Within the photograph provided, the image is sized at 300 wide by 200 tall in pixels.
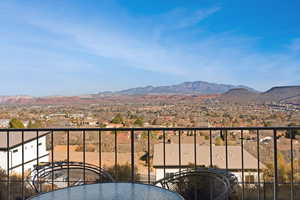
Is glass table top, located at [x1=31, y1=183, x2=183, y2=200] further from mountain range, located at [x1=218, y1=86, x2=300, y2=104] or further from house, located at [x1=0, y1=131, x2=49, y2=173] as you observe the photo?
mountain range, located at [x1=218, y1=86, x2=300, y2=104]

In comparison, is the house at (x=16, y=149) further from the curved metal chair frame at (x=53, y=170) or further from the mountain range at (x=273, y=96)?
the mountain range at (x=273, y=96)

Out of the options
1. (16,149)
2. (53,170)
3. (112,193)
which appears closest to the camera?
(112,193)

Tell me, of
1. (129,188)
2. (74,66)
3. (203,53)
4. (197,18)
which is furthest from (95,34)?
(129,188)

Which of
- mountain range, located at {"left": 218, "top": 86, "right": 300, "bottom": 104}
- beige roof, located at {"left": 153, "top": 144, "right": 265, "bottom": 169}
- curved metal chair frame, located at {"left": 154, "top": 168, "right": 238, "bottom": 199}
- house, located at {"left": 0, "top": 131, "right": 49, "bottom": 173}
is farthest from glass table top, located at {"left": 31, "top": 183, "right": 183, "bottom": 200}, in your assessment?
mountain range, located at {"left": 218, "top": 86, "right": 300, "bottom": 104}

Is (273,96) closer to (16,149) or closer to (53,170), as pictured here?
(16,149)

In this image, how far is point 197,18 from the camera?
16094 mm

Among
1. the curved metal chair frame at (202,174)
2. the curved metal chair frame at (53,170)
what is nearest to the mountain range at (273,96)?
the curved metal chair frame at (202,174)

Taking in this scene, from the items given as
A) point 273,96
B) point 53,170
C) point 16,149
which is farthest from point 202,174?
point 273,96

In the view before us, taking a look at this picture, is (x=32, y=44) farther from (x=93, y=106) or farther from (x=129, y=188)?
(x=129, y=188)

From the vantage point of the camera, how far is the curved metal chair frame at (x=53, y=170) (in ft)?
7.18

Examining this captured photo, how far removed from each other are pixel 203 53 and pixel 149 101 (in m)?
12.0

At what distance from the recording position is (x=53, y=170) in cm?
240

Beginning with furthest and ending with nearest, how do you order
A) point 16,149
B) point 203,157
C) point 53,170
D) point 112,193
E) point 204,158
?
point 203,157 → point 204,158 → point 16,149 → point 53,170 → point 112,193

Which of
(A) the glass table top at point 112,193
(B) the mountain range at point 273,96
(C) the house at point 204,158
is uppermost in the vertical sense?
(B) the mountain range at point 273,96
